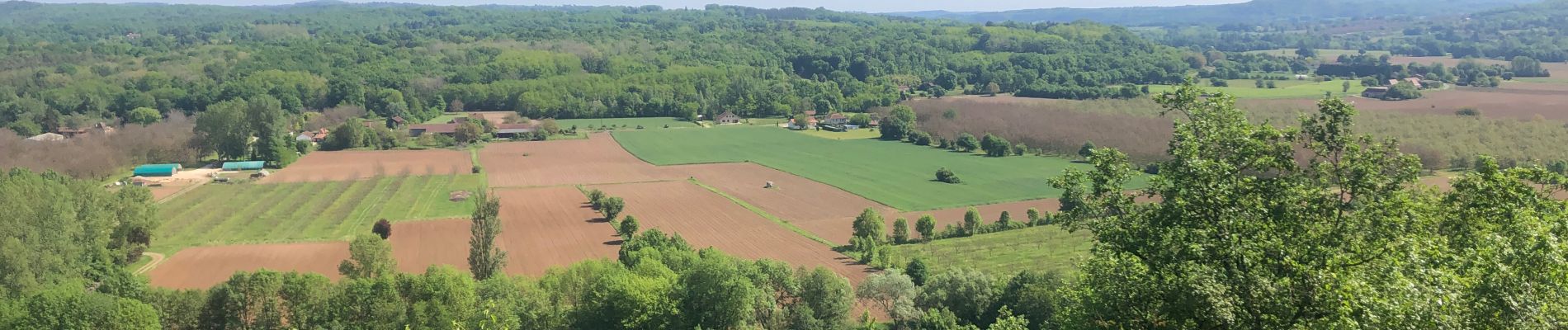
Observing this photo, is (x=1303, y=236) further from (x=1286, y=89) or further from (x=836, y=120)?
(x=1286, y=89)

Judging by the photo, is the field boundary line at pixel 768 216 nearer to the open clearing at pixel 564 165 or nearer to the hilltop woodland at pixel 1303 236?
the open clearing at pixel 564 165

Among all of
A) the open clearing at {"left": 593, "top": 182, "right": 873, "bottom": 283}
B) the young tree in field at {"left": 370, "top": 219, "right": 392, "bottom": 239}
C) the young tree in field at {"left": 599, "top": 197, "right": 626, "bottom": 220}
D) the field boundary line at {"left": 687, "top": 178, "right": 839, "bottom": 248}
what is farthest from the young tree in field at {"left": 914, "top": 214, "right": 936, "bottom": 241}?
the young tree in field at {"left": 370, "top": 219, "right": 392, "bottom": 239}

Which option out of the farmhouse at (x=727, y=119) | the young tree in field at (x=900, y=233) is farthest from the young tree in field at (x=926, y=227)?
the farmhouse at (x=727, y=119)

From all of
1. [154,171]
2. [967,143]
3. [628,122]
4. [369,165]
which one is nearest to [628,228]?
[369,165]

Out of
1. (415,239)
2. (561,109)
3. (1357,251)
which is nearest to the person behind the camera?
(1357,251)

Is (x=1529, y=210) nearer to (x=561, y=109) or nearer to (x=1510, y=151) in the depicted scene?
(x=1510, y=151)

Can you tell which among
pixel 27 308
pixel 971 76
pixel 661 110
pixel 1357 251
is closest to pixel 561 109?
pixel 661 110
